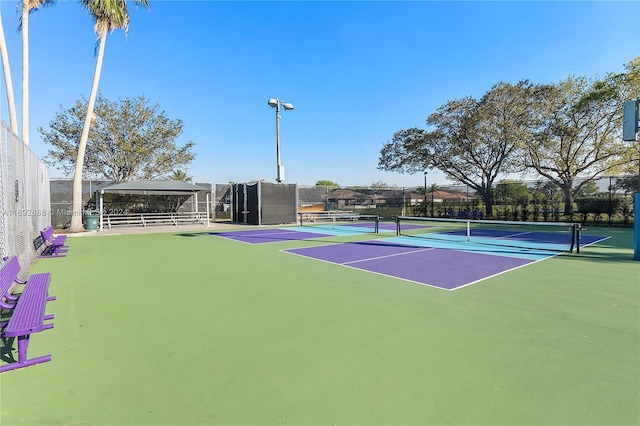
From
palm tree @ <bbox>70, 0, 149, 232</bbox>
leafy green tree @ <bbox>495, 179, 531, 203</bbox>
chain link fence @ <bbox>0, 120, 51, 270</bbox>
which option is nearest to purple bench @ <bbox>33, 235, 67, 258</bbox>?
chain link fence @ <bbox>0, 120, 51, 270</bbox>

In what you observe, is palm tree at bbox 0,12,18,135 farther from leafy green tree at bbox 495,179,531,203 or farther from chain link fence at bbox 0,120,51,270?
leafy green tree at bbox 495,179,531,203

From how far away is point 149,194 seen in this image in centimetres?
2031

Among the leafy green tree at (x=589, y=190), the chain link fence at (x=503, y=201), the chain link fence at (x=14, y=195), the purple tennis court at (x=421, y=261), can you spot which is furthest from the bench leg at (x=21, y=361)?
the leafy green tree at (x=589, y=190)

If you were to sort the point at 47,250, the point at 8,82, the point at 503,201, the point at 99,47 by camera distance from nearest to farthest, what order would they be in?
the point at 47,250
the point at 8,82
the point at 99,47
the point at 503,201

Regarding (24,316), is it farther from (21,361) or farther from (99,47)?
(99,47)

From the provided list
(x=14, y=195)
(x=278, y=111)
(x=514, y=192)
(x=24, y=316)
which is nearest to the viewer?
(x=24, y=316)

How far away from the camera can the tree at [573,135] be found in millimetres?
20609

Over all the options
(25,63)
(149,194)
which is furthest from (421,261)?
(25,63)

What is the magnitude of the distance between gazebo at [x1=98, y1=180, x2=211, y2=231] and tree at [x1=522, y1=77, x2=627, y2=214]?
2232cm

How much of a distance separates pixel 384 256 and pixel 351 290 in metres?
3.57

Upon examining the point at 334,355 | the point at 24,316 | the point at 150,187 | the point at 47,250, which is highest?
the point at 150,187

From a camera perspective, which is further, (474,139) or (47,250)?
(474,139)

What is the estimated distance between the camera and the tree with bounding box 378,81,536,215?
22.4 meters

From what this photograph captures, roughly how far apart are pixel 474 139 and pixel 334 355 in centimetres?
2458
